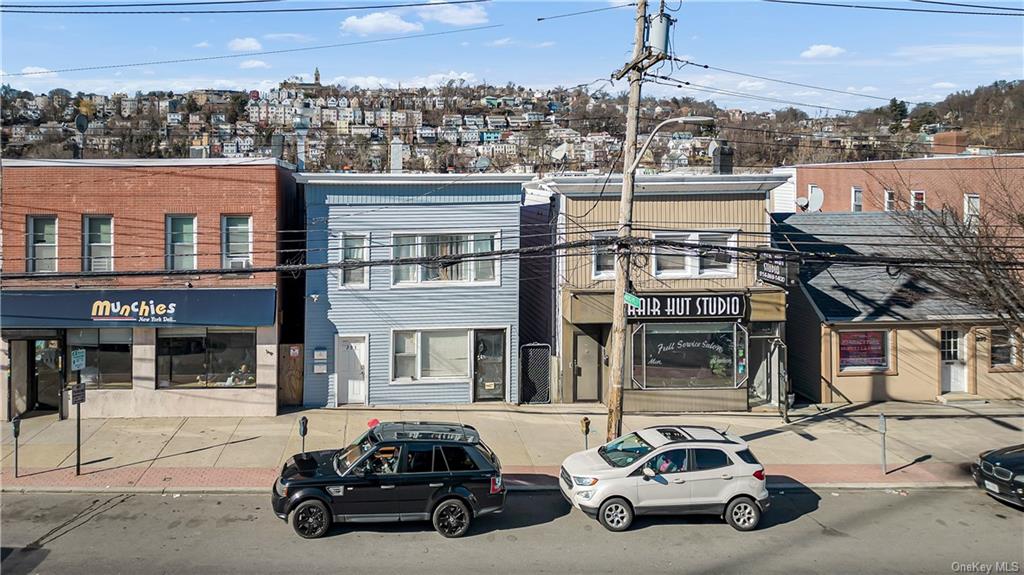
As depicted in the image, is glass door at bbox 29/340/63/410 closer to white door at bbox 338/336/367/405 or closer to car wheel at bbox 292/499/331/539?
white door at bbox 338/336/367/405

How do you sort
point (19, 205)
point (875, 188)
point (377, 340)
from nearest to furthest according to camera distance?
1. point (19, 205)
2. point (377, 340)
3. point (875, 188)

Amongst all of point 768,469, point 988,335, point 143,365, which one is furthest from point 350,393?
point 988,335

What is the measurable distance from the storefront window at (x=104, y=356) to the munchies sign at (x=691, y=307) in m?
12.9

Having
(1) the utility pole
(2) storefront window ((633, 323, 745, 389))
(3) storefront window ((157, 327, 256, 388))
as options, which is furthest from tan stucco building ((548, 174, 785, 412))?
(3) storefront window ((157, 327, 256, 388))

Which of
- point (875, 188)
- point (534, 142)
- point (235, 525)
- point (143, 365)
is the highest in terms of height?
point (534, 142)

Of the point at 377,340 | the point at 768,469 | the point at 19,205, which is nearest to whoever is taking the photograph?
the point at 768,469

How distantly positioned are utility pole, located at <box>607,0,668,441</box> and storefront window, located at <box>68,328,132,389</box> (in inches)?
480

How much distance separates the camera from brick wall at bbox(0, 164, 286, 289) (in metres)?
19.9

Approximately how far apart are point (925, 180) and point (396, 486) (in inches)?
1075

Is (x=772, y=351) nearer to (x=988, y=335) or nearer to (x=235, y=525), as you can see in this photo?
(x=988, y=335)

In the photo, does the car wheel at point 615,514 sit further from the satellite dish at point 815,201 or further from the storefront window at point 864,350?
the satellite dish at point 815,201

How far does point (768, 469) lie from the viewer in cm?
1731

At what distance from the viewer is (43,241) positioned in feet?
66.2

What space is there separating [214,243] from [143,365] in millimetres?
3497
